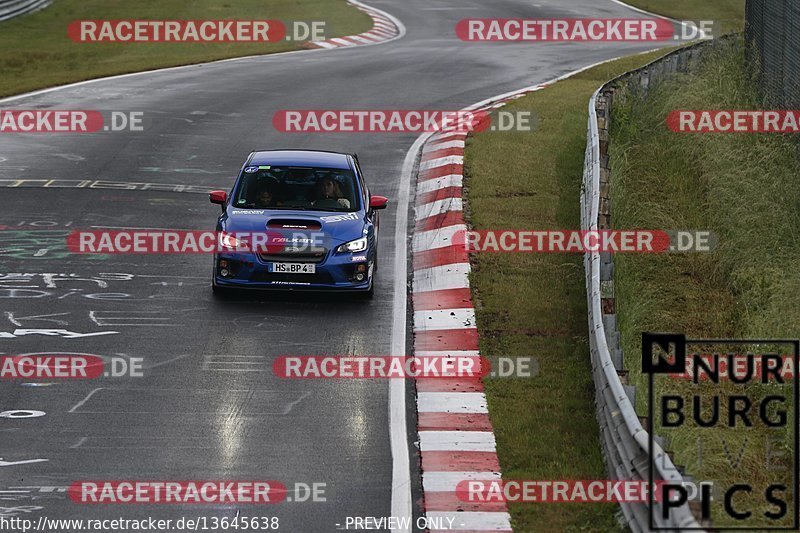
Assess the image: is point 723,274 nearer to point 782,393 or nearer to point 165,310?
point 782,393

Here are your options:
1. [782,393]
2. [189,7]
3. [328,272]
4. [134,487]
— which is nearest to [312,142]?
[328,272]

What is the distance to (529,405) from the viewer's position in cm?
1220

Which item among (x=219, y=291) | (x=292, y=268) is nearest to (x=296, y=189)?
(x=292, y=268)

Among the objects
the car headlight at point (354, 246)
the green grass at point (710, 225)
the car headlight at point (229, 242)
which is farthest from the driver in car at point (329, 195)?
the green grass at point (710, 225)

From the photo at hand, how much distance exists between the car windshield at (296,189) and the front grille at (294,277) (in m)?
1.06

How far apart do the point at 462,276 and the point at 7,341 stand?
5319 mm

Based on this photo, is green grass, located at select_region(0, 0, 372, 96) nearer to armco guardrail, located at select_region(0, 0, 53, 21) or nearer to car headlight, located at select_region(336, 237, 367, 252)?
armco guardrail, located at select_region(0, 0, 53, 21)

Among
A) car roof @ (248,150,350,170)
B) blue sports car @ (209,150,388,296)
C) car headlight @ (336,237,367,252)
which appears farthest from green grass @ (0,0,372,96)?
car headlight @ (336,237,367,252)

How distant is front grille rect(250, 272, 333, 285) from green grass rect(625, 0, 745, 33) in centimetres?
3303

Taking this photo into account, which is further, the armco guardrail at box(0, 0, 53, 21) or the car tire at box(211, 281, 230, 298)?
the armco guardrail at box(0, 0, 53, 21)

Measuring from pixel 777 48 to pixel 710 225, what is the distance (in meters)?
4.63

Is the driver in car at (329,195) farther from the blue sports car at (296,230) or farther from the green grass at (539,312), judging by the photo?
the green grass at (539,312)

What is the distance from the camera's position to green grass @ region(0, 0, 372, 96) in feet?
111

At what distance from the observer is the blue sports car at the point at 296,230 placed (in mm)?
15180
